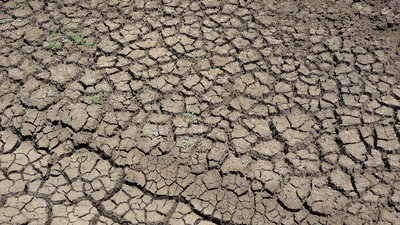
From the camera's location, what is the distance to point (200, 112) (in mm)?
3533

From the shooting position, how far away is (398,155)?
127 inches

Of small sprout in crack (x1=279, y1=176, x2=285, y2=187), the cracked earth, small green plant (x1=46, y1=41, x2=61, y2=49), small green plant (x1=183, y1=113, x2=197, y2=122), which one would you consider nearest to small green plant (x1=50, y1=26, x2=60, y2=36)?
the cracked earth

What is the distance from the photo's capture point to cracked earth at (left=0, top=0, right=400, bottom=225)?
120 inches

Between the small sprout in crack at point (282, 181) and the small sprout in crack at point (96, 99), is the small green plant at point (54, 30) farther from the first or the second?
the small sprout in crack at point (282, 181)

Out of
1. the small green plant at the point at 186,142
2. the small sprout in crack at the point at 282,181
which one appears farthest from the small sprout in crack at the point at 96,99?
the small sprout in crack at the point at 282,181

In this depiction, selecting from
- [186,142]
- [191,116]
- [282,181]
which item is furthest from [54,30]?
[282,181]

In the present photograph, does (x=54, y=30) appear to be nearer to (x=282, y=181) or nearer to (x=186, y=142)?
(x=186, y=142)

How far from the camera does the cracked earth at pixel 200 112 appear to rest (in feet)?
9.98

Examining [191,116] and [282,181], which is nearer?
[282,181]

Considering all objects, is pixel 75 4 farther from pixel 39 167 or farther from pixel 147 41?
pixel 39 167

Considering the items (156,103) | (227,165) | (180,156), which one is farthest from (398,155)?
(156,103)

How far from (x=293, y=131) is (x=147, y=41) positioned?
60.9 inches

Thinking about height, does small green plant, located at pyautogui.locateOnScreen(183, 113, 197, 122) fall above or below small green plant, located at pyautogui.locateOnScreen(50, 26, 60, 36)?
below

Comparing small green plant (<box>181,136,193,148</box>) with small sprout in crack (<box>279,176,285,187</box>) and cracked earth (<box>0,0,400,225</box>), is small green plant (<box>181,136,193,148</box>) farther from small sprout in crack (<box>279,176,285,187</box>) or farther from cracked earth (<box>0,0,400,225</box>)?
small sprout in crack (<box>279,176,285,187</box>)
